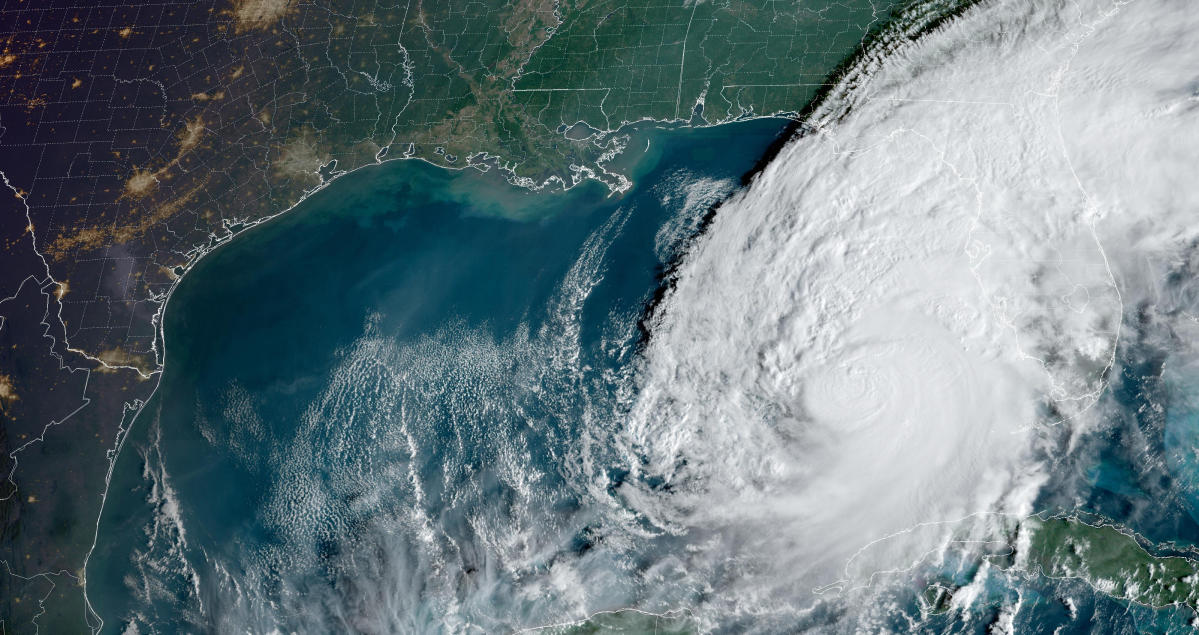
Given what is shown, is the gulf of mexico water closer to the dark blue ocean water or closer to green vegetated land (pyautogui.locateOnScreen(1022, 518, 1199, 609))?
the dark blue ocean water

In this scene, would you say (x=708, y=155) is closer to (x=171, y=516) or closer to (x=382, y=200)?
(x=382, y=200)

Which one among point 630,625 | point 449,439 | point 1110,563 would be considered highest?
point 1110,563

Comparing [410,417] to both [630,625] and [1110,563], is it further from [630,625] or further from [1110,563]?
[1110,563]

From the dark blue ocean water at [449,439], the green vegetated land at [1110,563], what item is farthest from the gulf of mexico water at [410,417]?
the green vegetated land at [1110,563]

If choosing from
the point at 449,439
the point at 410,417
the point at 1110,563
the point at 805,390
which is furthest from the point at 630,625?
the point at 1110,563

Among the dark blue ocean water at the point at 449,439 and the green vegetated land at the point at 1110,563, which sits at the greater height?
the green vegetated land at the point at 1110,563

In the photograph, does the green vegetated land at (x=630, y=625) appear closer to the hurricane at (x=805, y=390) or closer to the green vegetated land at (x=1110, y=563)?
the hurricane at (x=805, y=390)

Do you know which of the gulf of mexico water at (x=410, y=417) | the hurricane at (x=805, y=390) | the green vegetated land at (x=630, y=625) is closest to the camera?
the hurricane at (x=805, y=390)

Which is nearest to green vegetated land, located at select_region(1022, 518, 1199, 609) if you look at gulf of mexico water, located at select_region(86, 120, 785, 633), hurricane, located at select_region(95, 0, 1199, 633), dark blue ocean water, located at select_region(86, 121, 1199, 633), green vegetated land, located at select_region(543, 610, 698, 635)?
dark blue ocean water, located at select_region(86, 121, 1199, 633)
